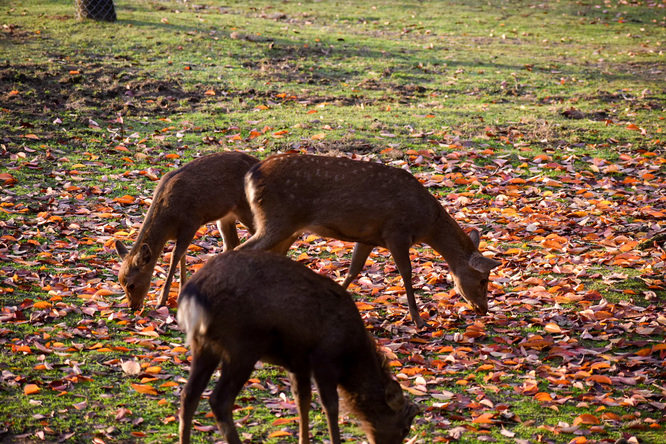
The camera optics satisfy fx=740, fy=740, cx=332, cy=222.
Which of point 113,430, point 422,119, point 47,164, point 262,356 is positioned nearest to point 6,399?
point 113,430

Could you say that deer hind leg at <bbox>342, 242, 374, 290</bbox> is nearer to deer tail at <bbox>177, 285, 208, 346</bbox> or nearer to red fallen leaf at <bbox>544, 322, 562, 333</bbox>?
red fallen leaf at <bbox>544, 322, 562, 333</bbox>

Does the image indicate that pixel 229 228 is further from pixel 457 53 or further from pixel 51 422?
pixel 457 53

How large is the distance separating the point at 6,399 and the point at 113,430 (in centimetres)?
84

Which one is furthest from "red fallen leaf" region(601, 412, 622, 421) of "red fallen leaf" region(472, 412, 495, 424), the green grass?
"red fallen leaf" region(472, 412, 495, 424)

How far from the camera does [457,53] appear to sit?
15836 millimetres

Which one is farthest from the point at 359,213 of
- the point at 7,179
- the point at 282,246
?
the point at 7,179

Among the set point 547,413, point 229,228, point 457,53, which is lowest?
point 547,413

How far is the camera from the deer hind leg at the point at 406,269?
6695mm

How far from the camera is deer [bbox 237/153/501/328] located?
680 cm

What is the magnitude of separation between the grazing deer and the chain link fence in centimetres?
981

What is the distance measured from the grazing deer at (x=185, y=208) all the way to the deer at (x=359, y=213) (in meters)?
0.29

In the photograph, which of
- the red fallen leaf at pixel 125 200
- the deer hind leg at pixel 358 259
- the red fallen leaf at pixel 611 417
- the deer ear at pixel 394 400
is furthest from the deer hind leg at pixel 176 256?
the red fallen leaf at pixel 611 417

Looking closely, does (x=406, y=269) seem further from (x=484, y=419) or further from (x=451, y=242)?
(x=484, y=419)

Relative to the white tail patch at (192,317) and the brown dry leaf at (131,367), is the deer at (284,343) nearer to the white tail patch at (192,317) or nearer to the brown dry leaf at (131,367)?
the white tail patch at (192,317)
